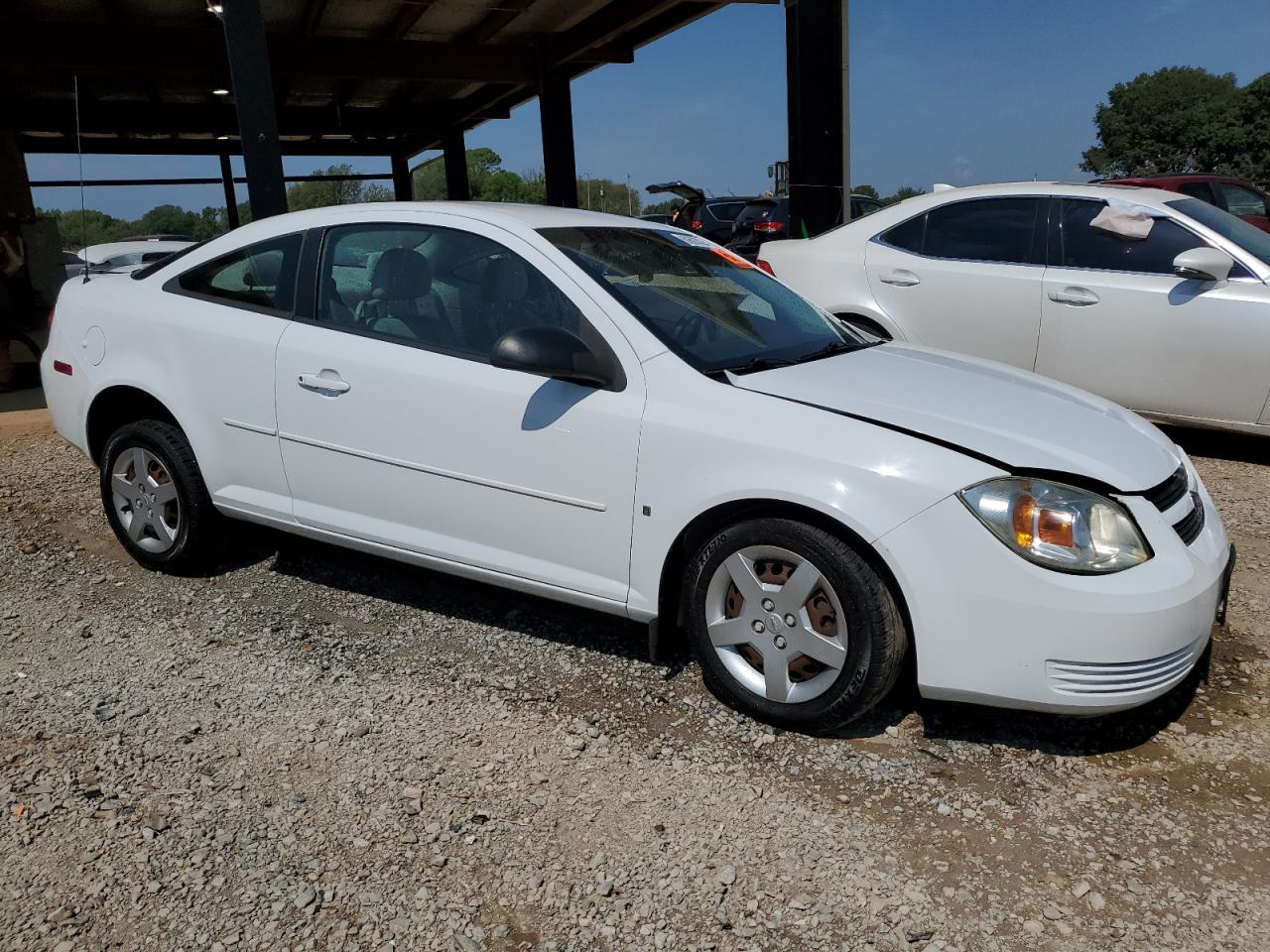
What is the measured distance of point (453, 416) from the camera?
3.35 meters

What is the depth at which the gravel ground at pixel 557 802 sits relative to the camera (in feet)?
7.38

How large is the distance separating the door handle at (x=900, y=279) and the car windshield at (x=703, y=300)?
232 cm

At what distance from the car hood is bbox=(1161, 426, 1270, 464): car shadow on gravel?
9.01 ft

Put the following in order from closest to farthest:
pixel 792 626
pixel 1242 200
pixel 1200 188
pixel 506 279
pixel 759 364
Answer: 1. pixel 792 626
2. pixel 759 364
3. pixel 506 279
4. pixel 1200 188
5. pixel 1242 200

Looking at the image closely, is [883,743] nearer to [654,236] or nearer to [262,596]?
[654,236]

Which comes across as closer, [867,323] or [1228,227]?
[1228,227]

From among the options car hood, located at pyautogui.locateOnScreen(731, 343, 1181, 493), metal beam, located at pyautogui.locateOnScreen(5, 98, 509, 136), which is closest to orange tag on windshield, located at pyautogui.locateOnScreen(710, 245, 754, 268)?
car hood, located at pyautogui.locateOnScreen(731, 343, 1181, 493)

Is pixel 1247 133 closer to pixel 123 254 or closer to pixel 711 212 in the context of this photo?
pixel 711 212

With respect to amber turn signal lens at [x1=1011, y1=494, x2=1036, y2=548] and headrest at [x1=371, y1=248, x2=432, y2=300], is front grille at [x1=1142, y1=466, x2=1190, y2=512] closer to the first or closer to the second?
amber turn signal lens at [x1=1011, y1=494, x2=1036, y2=548]

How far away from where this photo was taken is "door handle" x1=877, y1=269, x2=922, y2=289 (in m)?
6.16

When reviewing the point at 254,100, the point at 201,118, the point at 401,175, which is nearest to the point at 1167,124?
the point at 401,175

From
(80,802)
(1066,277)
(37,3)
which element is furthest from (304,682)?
(37,3)

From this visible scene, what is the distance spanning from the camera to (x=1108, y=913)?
2242mm

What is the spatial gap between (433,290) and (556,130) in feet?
37.5
